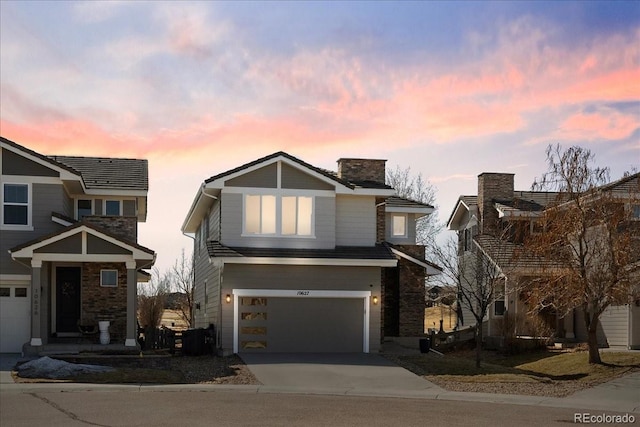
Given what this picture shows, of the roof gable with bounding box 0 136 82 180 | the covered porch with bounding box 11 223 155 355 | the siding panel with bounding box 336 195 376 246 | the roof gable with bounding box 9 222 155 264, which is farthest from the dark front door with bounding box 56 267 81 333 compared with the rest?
the siding panel with bounding box 336 195 376 246

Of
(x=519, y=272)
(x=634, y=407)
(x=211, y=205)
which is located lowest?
(x=634, y=407)

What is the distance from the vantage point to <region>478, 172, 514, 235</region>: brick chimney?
40812 mm

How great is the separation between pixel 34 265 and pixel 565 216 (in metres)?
16.9

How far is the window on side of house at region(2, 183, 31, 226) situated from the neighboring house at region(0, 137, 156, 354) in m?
0.03

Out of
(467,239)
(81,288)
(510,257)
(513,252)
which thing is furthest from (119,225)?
(467,239)

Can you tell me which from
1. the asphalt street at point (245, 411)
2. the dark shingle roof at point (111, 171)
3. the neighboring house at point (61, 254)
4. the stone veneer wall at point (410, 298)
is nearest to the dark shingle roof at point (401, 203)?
the stone veneer wall at point (410, 298)

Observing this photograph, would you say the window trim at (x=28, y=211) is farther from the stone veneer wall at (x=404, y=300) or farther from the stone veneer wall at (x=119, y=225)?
the stone veneer wall at (x=404, y=300)

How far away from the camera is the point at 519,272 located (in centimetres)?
3244

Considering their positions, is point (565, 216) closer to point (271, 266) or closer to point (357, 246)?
point (357, 246)

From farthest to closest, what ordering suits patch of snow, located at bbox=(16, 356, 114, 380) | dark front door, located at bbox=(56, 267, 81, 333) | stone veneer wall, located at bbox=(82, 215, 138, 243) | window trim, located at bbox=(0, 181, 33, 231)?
dark front door, located at bbox=(56, 267, 81, 333) < stone veneer wall, located at bbox=(82, 215, 138, 243) < window trim, located at bbox=(0, 181, 33, 231) < patch of snow, located at bbox=(16, 356, 114, 380)

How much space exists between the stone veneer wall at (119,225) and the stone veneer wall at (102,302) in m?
1.26

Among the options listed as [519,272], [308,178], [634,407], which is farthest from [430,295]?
[634,407]

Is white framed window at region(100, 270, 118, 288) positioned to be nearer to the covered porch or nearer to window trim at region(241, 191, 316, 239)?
the covered porch

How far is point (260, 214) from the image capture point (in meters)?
29.6
